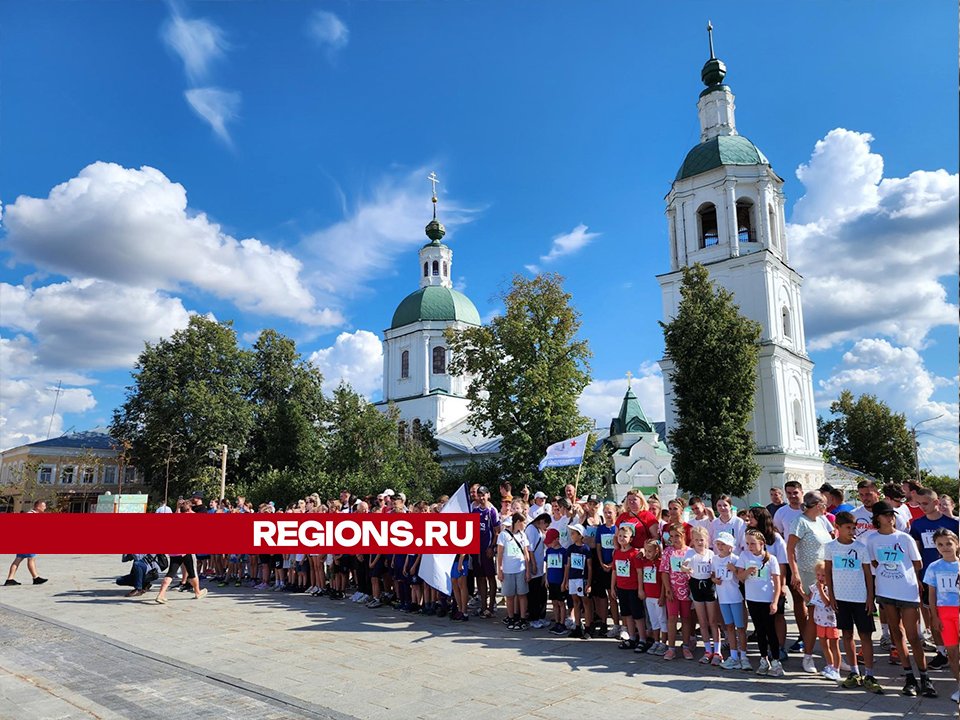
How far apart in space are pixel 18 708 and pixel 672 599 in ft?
22.8

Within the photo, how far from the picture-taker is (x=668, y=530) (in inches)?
342

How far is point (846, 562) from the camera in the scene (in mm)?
7031

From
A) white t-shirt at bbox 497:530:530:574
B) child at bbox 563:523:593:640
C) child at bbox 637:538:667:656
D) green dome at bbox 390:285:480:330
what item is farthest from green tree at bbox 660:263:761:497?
child at bbox 637:538:667:656

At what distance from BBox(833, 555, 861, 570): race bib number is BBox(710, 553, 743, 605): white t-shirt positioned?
1.07 metres

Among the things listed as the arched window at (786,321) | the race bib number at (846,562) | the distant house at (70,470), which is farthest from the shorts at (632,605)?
the distant house at (70,470)

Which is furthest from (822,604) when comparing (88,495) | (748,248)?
(88,495)

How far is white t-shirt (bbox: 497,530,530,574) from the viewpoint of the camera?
10.4 meters

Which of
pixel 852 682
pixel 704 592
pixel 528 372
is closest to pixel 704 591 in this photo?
pixel 704 592

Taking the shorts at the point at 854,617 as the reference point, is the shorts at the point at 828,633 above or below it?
below

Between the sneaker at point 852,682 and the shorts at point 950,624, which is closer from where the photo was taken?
the shorts at point 950,624

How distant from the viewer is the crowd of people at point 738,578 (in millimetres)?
6820

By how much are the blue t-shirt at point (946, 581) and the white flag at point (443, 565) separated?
641 cm

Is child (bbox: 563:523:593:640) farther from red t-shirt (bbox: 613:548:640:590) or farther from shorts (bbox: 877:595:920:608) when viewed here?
shorts (bbox: 877:595:920:608)

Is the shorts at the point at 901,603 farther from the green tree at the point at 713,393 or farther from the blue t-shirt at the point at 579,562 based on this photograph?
the green tree at the point at 713,393
